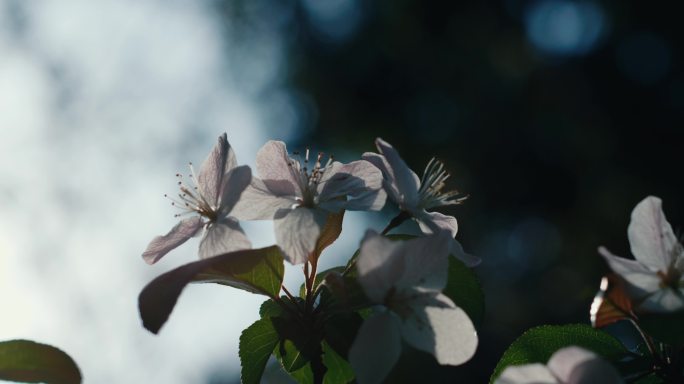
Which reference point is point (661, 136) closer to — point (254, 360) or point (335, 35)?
point (335, 35)

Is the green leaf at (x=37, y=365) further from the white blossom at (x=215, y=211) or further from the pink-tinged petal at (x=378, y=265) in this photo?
the pink-tinged petal at (x=378, y=265)

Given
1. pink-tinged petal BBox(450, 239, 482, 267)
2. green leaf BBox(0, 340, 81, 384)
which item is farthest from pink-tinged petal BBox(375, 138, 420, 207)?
green leaf BBox(0, 340, 81, 384)

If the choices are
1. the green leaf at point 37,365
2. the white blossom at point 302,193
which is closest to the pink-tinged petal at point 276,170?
the white blossom at point 302,193

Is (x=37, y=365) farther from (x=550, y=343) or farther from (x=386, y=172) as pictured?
(x=550, y=343)

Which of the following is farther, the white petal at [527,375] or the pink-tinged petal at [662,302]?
the pink-tinged petal at [662,302]

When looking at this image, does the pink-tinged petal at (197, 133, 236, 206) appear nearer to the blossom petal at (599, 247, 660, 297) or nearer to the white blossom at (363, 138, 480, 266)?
the white blossom at (363, 138, 480, 266)

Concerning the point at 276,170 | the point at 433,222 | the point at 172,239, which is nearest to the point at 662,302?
the point at 433,222

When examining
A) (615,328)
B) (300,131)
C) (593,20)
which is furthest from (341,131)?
(615,328)
